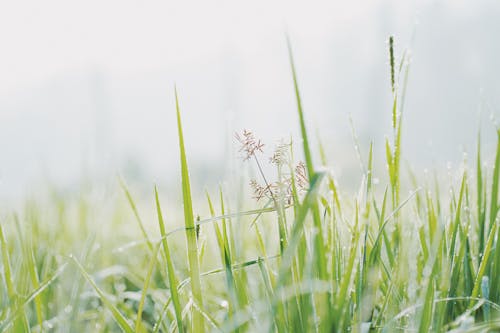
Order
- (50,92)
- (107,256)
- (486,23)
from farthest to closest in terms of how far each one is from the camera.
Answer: (50,92) < (486,23) < (107,256)

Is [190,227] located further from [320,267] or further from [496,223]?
[496,223]

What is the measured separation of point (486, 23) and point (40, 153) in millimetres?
87572

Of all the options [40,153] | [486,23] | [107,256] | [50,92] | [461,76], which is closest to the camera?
[107,256]

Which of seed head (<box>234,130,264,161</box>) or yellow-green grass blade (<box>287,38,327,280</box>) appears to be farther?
seed head (<box>234,130,264,161</box>)

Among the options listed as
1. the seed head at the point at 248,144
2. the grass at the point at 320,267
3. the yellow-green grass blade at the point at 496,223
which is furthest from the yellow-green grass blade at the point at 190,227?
the yellow-green grass blade at the point at 496,223

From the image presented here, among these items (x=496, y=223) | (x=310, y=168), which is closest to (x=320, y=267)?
(x=310, y=168)

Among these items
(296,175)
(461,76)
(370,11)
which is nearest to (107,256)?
(296,175)

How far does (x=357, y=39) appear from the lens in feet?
277

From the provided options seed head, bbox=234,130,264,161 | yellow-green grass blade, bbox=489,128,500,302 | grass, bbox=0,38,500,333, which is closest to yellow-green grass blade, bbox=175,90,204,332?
grass, bbox=0,38,500,333

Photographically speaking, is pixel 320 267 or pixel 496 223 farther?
pixel 496 223

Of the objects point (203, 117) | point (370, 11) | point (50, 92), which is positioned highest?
point (370, 11)

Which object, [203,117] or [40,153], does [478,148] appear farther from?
[203,117]

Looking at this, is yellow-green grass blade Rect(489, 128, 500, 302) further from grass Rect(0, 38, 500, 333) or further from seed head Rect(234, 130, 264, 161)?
seed head Rect(234, 130, 264, 161)

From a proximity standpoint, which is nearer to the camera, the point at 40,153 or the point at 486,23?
the point at 40,153
